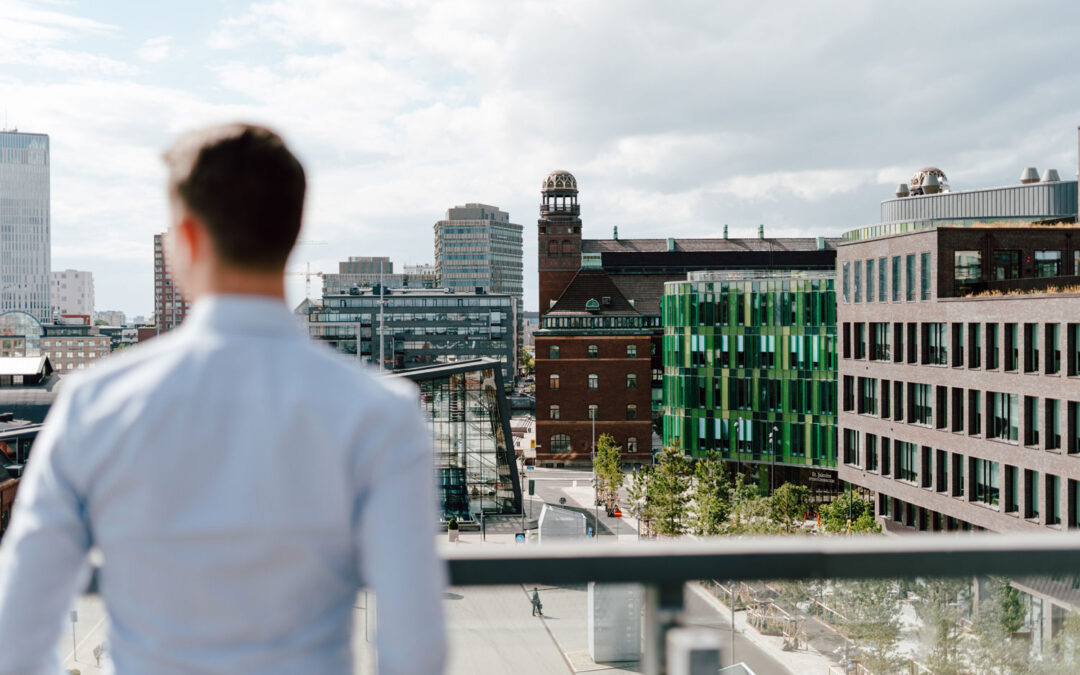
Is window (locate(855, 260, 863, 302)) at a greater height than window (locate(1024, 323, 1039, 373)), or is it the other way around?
window (locate(855, 260, 863, 302))

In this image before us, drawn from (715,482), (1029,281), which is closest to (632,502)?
(715,482)

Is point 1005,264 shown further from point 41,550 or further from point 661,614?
point 41,550

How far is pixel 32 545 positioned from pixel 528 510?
5452cm

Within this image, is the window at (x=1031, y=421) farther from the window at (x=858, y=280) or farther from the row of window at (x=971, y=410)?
the window at (x=858, y=280)

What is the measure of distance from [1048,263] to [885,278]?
7.22 m

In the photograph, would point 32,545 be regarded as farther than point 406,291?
No

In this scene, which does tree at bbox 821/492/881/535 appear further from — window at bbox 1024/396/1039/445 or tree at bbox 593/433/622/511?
tree at bbox 593/433/622/511

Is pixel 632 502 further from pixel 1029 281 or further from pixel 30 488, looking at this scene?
pixel 30 488

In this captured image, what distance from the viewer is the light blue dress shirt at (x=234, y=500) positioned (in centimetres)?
151

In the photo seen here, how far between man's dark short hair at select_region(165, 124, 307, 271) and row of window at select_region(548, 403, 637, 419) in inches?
2816

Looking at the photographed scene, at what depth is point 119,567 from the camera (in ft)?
5.16

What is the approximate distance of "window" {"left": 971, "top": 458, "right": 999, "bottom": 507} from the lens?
35031mm

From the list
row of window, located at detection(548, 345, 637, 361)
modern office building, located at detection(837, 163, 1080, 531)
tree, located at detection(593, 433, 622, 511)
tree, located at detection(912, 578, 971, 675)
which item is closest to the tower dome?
row of window, located at detection(548, 345, 637, 361)

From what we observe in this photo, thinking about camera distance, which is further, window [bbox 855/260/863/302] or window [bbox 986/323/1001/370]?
window [bbox 855/260/863/302]
